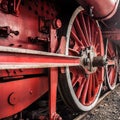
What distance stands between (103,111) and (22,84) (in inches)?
68.9

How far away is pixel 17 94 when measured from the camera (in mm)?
1542

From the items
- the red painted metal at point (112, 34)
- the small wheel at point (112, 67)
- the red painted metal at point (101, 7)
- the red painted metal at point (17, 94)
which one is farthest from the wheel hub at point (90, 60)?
the small wheel at point (112, 67)

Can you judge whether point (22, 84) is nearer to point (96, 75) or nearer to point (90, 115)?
point (90, 115)

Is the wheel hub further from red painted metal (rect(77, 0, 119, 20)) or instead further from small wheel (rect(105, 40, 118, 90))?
small wheel (rect(105, 40, 118, 90))

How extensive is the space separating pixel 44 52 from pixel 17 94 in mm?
363

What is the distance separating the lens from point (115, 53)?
17.1 feet

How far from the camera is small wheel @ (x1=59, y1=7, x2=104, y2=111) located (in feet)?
7.21

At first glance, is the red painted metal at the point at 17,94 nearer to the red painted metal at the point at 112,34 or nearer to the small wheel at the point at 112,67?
the red painted metal at the point at 112,34

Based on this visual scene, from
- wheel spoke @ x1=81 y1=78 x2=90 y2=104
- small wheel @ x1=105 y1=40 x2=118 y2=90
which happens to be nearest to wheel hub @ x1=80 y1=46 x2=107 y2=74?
wheel spoke @ x1=81 y1=78 x2=90 y2=104

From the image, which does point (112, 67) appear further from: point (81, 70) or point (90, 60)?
point (81, 70)

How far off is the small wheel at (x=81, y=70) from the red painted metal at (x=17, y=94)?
1.21 feet

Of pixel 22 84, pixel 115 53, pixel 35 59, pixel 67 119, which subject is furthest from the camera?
pixel 115 53

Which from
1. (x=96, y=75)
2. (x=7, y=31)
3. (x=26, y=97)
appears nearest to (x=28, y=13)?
(x=7, y=31)

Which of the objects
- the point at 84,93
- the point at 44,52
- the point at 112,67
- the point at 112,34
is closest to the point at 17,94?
the point at 44,52
